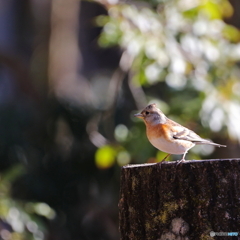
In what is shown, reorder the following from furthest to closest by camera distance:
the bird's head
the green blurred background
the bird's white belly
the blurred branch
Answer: the blurred branch, the green blurred background, the bird's head, the bird's white belly

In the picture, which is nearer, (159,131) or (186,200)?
(186,200)

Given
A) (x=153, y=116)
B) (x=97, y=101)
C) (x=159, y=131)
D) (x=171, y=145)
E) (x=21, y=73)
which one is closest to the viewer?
(x=171, y=145)

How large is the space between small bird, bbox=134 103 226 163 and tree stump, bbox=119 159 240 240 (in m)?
1.17

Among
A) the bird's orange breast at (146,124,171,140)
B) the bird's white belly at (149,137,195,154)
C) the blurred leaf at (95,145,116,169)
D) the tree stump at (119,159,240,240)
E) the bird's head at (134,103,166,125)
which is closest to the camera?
the tree stump at (119,159,240,240)

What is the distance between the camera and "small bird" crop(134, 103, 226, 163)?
4.51m

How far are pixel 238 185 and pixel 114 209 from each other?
15.5ft

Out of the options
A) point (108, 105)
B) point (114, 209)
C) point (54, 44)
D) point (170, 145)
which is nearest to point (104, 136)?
point (108, 105)

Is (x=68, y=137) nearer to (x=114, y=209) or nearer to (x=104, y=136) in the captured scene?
(x=104, y=136)

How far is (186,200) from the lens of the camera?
10.3ft

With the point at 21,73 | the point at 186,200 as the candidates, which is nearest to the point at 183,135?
the point at 186,200

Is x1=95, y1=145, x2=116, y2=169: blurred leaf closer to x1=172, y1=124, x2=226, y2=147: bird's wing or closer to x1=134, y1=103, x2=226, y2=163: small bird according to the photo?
x1=134, y1=103, x2=226, y2=163: small bird

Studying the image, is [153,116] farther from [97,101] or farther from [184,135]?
[97,101]

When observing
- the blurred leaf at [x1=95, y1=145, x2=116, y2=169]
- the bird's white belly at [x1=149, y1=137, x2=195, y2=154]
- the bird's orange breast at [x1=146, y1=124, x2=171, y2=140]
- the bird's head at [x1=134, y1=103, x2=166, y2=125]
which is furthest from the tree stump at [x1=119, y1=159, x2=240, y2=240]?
the blurred leaf at [x1=95, y1=145, x2=116, y2=169]

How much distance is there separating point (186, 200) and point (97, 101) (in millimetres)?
4820
